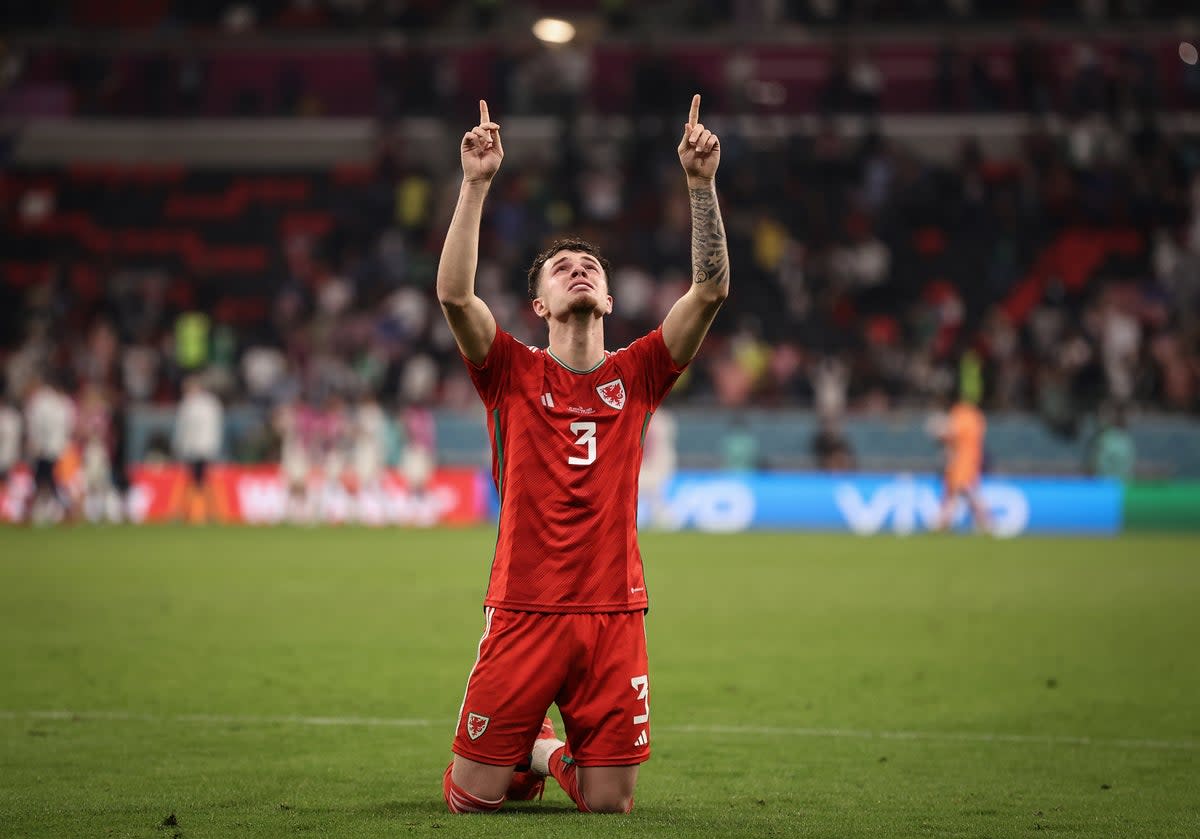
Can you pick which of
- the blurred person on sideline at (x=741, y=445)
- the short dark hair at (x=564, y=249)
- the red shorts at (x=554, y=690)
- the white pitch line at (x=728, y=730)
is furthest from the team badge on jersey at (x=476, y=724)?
the blurred person on sideline at (x=741, y=445)

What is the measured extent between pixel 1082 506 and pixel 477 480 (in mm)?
9623

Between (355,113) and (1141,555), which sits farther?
(355,113)

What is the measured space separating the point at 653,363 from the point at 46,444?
20.2 m

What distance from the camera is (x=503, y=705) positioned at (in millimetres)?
5961

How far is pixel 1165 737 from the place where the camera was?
819 centimetres

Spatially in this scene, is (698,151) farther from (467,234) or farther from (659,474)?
(659,474)

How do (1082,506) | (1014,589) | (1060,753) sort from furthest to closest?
(1082,506) < (1014,589) < (1060,753)

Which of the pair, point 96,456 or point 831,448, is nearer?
point 96,456

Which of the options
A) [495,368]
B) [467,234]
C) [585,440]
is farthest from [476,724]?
[467,234]

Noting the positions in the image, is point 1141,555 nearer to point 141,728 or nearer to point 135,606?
point 135,606

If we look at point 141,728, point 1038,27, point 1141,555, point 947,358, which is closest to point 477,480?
point 947,358

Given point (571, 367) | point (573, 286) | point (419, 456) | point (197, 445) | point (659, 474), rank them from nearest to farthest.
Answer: point (573, 286), point (571, 367), point (197, 445), point (659, 474), point (419, 456)

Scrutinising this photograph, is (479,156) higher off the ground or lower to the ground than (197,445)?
higher

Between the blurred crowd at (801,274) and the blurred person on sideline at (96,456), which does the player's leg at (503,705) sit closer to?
the blurred person on sideline at (96,456)
